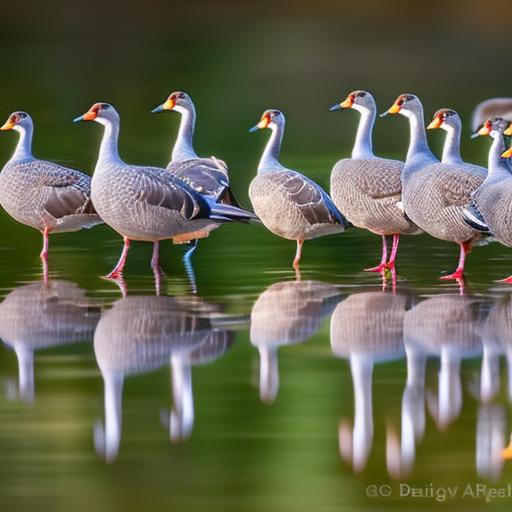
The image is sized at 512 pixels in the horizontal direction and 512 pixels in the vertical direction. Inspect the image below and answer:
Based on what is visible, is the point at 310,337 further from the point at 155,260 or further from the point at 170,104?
the point at 170,104

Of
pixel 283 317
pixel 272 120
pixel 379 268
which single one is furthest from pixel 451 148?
pixel 283 317

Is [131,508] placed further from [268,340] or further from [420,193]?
[420,193]

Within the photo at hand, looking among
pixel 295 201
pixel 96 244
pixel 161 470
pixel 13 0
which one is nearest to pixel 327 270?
pixel 295 201

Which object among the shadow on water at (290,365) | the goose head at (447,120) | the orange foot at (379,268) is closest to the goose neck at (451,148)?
the goose head at (447,120)

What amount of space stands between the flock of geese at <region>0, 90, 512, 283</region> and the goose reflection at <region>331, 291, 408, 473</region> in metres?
1.40

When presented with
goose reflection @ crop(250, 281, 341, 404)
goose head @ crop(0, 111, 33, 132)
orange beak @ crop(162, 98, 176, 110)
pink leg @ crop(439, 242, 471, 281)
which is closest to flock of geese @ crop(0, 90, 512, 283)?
pink leg @ crop(439, 242, 471, 281)

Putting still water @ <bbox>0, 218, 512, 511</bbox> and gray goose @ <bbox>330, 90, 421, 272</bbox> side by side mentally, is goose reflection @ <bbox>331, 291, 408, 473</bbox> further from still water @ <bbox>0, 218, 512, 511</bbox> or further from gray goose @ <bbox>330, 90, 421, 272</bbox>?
gray goose @ <bbox>330, 90, 421, 272</bbox>

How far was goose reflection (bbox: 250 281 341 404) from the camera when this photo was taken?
1175 cm

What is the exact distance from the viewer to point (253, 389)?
11.3 meters

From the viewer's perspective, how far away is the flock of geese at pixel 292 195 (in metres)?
15.4

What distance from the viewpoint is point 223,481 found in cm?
934

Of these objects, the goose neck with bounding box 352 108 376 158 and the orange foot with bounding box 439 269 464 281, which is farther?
the goose neck with bounding box 352 108 376 158

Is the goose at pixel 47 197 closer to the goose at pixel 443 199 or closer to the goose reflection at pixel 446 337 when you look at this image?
the goose at pixel 443 199

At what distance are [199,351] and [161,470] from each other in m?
2.75
